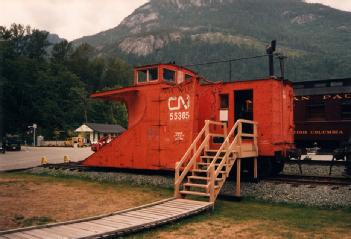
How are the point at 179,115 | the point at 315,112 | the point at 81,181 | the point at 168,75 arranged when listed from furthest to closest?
1. the point at 315,112
2. the point at 168,75
3. the point at 81,181
4. the point at 179,115

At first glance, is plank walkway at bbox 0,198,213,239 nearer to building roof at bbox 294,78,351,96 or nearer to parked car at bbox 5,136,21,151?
building roof at bbox 294,78,351,96

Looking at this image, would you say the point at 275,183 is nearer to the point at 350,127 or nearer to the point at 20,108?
the point at 350,127

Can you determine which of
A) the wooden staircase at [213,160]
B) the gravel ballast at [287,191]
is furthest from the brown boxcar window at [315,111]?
the gravel ballast at [287,191]

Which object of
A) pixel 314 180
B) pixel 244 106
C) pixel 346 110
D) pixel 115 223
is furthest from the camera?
pixel 346 110

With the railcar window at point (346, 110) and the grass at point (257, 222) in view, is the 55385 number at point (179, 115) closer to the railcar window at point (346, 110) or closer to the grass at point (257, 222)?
the grass at point (257, 222)

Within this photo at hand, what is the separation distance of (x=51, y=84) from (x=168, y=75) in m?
65.1

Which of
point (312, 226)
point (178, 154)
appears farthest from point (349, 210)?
point (178, 154)

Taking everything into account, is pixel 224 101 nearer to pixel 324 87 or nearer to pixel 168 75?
pixel 168 75

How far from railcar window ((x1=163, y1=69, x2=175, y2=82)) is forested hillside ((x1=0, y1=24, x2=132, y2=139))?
38893 millimetres

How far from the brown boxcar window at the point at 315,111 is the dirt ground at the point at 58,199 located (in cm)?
1217

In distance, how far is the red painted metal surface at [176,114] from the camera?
12.9 m

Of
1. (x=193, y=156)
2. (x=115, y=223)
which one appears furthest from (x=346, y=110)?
(x=115, y=223)

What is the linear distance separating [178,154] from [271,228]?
20.2ft

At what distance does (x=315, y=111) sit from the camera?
2064cm
